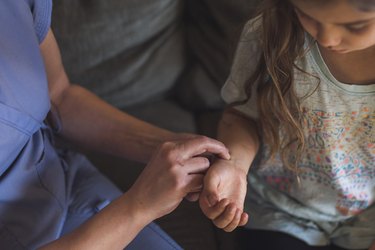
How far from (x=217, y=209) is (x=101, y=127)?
342 mm

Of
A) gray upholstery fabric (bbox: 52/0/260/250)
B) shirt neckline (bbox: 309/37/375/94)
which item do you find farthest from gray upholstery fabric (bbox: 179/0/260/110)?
shirt neckline (bbox: 309/37/375/94)

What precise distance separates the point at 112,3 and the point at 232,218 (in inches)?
26.2

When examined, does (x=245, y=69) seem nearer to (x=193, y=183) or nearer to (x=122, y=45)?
(x=193, y=183)

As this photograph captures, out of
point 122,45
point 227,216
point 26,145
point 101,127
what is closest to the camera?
point 227,216

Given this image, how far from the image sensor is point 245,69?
0.88 m

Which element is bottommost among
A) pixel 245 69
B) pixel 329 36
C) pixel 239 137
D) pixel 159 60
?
pixel 159 60

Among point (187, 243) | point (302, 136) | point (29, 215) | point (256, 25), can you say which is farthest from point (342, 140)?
point (29, 215)

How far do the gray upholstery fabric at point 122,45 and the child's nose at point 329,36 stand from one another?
64 centimetres

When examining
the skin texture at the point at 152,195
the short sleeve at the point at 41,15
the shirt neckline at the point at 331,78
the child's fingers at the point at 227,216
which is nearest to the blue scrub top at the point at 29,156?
the short sleeve at the point at 41,15

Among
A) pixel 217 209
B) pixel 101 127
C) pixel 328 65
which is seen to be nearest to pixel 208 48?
pixel 101 127

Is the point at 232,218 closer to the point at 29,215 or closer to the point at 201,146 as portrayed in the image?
the point at 201,146

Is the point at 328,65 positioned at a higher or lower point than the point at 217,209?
higher

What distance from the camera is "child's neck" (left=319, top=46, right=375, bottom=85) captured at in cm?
78

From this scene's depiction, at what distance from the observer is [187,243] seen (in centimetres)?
107
